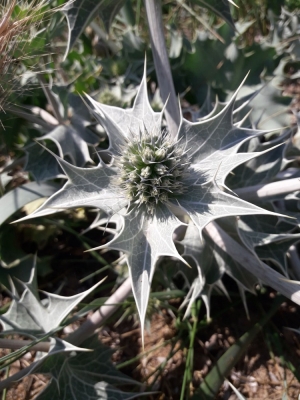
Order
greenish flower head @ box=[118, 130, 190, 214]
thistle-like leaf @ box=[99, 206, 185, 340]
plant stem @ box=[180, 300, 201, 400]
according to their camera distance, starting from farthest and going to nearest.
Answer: plant stem @ box=[180, 300, 201, 400] → greenish flower head @ box=[118, 130, 190, 214] → thistle-like leaf @ box=[99, 206, 185, 340]

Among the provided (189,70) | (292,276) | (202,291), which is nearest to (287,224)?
(292,276)

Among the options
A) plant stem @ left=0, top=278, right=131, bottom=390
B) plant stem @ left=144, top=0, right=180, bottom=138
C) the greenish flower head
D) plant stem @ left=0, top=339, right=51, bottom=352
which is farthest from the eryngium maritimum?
plant stem @ left=0, top=339, right=51, bottom=352

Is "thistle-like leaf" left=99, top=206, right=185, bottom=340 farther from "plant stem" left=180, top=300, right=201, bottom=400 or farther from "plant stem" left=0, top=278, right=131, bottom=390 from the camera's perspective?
"plant stem" left=180, top=300, right=201, bottom=400

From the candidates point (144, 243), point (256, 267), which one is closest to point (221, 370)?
point (256, 267)

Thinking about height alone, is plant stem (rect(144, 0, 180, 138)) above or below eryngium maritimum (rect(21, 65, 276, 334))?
above

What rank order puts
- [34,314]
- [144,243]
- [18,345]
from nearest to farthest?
[144,243]
[18,345]
[34,314]

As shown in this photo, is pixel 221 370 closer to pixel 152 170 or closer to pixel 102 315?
pixel 102 315

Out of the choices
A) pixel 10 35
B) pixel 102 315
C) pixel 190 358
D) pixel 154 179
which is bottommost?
pixel 190 358

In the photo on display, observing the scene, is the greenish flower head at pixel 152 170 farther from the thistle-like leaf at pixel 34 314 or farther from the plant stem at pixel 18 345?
the plant stem at pixel 18 345
